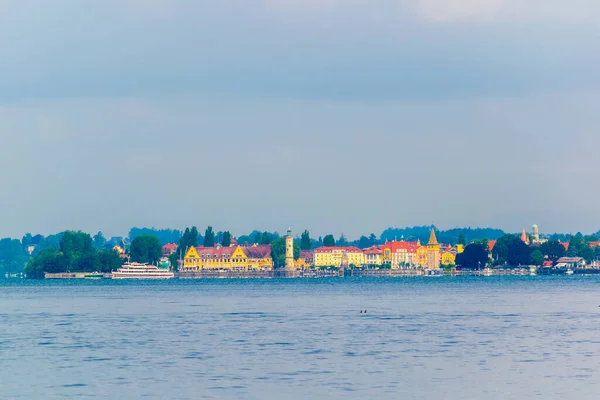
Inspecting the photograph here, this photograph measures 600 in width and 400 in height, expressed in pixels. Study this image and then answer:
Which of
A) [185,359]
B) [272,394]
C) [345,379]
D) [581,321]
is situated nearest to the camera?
[272,394]

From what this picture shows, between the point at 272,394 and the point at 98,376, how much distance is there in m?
8.21

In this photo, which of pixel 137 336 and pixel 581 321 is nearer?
pixel 137 336

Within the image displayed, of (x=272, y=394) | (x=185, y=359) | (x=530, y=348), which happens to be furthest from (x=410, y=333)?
(x=272, y=394)

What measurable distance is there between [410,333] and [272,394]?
946 inches

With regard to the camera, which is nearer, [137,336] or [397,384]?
[397,384]

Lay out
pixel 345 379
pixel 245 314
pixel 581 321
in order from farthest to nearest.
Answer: pixel 245 314 < pixel 581 321 < pixel 345 379

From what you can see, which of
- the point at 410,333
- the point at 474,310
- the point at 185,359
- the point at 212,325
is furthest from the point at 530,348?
the point at 474,310

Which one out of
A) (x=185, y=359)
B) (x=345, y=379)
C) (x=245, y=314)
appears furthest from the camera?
(x=245, y=314)

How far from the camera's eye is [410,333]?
193 feet

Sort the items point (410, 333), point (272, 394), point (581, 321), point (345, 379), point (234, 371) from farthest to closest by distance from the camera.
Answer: point (581, 321), point (410, 333), point (234, 371), point (345, 379), point (272, 394)

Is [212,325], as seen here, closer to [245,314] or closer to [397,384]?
[245,314]

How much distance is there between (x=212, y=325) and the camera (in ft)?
221

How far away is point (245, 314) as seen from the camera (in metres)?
80.7

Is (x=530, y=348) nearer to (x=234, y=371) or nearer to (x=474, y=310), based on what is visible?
(x=234, y=371)
